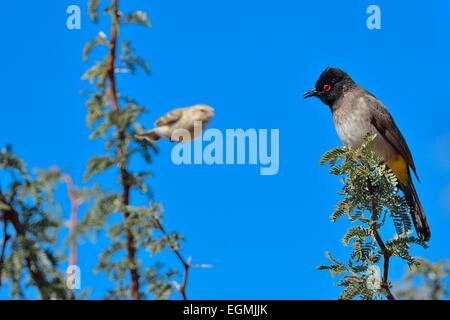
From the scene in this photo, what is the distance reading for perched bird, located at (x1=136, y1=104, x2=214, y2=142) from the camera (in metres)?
3.74

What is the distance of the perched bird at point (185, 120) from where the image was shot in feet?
12.3

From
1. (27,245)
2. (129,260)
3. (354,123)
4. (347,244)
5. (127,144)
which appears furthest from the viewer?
(354,123)

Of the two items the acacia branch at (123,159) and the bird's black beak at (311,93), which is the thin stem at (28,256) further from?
the bird's black beak at (311,93)

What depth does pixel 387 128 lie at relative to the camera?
7.48 metres

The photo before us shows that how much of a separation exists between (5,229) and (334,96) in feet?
21.4

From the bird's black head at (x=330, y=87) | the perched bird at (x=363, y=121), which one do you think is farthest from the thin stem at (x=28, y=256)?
the bird's black head at (x=330, y=87)

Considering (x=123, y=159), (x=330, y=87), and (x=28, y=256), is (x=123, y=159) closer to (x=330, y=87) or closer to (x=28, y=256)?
(x=28, y=256)

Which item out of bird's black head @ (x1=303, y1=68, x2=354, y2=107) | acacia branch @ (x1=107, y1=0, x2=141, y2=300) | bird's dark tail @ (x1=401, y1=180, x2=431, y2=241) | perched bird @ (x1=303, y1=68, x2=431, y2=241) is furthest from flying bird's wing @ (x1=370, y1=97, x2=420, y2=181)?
acacia branch @ (x1=107, y1=0, x2=141, y2=300)

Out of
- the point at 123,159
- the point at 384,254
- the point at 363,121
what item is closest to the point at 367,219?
the point at 384,254

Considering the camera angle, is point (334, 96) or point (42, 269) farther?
point (334, 96)

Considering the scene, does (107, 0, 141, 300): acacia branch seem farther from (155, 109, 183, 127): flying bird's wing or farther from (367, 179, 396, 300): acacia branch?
(367, 179, 396, 300): acacia branch

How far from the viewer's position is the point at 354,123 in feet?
24.7
